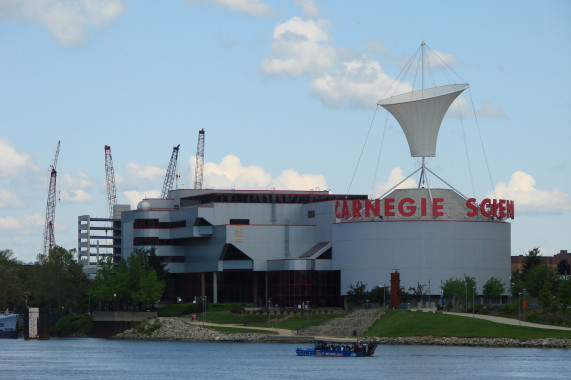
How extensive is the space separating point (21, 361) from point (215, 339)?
134 feet

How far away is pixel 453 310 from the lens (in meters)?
196

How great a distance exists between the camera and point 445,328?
6752 inches

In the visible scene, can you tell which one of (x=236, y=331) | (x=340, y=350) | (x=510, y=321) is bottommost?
(x=340, y=350)

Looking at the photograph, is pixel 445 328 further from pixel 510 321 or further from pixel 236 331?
pixel 236 331

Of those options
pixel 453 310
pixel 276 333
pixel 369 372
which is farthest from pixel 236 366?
pixel 453 310

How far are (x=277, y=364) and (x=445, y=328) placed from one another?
36.4 m

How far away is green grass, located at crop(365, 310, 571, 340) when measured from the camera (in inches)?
6388

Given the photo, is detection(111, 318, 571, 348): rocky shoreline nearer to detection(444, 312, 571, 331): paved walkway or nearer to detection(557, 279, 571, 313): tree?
detection(444, 312, 571, 331): paved walkway

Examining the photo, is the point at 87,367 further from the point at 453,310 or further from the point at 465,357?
the point at 453,310

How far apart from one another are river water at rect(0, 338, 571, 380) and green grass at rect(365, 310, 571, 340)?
526cm

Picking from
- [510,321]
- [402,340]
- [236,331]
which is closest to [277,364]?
[402,340]

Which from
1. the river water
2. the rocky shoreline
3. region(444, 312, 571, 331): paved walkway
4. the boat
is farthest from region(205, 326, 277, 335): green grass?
the boat

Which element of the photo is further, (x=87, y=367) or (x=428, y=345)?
(x=428, y=345)

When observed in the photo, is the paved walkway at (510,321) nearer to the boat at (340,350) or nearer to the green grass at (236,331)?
the boat at (340,350)
